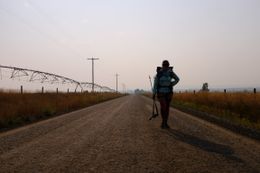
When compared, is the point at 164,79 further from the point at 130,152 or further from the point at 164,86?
the point at 130,152

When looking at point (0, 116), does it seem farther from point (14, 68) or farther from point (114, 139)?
point (14, 68)

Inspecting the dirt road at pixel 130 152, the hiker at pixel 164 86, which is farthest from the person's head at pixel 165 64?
the dirt road at pixel 130 152

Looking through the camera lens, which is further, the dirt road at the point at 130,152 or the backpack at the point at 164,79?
the backpack at the point at 164,79

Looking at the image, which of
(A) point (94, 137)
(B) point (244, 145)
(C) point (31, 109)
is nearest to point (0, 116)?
(C) point (31, 109)

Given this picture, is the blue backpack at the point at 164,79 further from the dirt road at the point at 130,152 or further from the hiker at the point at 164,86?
the dirt road at the point at 130,152

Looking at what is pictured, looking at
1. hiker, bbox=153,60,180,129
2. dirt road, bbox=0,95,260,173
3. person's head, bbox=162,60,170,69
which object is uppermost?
person's head, bbox=162,60,170,69

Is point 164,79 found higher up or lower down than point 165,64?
lower down

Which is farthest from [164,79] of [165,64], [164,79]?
[165,64]

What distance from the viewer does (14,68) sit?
137ft

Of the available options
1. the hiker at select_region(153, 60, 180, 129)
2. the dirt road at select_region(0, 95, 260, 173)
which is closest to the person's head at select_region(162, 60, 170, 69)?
the hiker at select_region(153, 60, 180, 129)

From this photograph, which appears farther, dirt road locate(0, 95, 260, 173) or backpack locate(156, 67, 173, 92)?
backpack locate(156, 67, 173, 92)

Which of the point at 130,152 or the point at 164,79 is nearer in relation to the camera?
the point at 130,152

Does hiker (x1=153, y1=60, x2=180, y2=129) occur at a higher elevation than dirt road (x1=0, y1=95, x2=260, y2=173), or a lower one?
higher

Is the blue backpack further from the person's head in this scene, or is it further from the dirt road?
the dirt road
